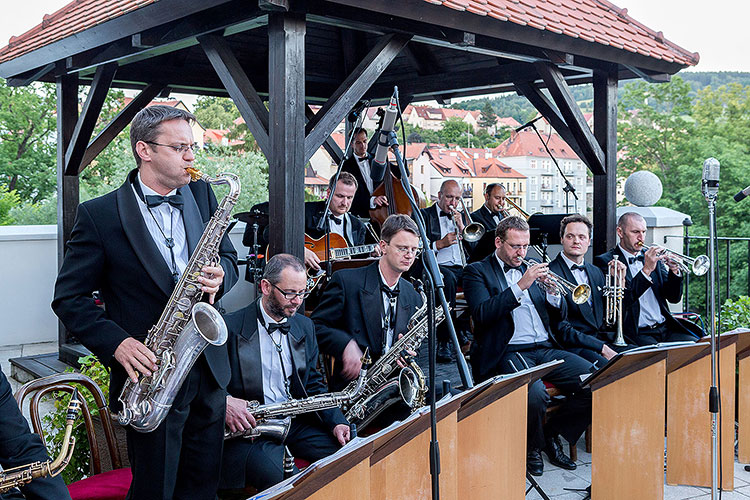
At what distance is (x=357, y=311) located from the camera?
4.26 metres

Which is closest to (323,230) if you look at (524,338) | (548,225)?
(524,338)

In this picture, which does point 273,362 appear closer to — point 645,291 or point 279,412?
point 279,412

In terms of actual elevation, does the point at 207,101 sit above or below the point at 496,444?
→ above

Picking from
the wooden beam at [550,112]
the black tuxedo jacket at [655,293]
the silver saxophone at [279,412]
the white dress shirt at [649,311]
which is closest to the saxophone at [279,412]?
the silver saxophone at [279,412]

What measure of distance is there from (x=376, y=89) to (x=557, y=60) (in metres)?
2.75

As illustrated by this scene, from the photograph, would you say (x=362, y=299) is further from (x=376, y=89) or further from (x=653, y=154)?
(x=653, y=154)

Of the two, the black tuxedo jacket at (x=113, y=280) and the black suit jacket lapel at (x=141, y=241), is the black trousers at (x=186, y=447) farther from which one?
the black suit jacket lapel at (x=141, y=241)

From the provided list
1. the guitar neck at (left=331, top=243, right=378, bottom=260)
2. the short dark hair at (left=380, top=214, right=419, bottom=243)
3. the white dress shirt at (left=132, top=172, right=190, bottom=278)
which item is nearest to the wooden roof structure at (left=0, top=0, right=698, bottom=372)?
the short dark hair at (left=380, top=214, right=419, bottom=243)

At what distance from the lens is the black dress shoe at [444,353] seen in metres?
6.02

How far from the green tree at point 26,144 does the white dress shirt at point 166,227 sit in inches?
1185

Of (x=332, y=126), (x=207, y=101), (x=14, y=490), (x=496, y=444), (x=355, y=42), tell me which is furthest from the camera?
(x=207, y=101)

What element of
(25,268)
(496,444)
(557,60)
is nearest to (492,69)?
(557,60)

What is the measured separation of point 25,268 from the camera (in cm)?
780

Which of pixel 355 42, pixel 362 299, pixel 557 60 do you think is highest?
pixel 355 42
